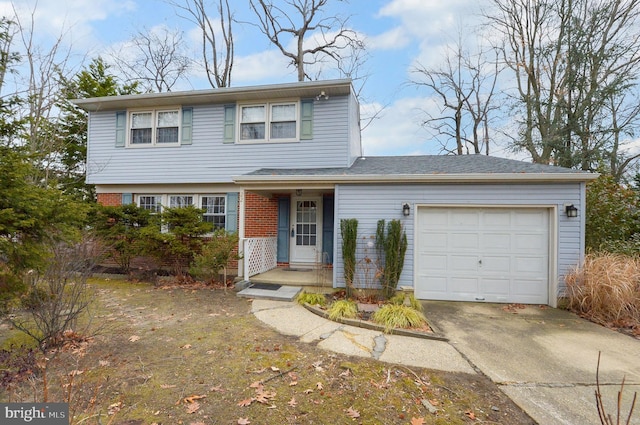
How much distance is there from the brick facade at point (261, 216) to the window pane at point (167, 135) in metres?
3.14

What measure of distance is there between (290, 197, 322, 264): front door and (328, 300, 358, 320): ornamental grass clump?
3484 mm

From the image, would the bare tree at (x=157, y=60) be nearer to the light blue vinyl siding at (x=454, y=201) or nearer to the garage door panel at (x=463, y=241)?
the light blue vinyl siding at (x=454, y=201)

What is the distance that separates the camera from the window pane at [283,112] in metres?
8.95

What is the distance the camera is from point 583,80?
12.2 metres

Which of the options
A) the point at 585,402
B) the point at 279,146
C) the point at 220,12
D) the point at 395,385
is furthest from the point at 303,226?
the point at 220,12

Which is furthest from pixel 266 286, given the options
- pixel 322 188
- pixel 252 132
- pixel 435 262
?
pixel 252 132

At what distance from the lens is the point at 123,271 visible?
9.00 meters

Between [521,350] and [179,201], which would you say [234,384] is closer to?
[521,350]

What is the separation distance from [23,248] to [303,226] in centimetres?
645

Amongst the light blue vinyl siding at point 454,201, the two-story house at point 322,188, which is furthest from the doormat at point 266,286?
the light blue vinyl siding at point 454,201

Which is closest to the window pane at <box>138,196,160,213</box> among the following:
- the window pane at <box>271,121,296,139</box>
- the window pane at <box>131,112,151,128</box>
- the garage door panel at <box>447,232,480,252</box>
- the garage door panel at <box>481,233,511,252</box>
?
the window pane at <box>131,112,151,128</box>

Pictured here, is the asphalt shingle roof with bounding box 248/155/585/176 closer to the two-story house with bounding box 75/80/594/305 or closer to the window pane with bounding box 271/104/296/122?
the two-story house with bounding box 75/80/594/305

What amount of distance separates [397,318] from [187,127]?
8.47m

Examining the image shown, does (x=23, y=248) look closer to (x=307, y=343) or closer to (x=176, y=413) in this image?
(x=176, y=413)
